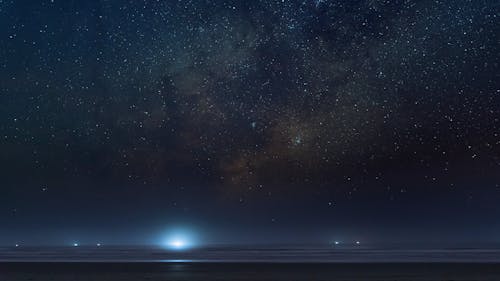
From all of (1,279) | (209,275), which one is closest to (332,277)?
(209,275)

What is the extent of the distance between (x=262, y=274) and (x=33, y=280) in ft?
51.8

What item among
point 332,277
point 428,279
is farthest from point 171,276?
point 428,279

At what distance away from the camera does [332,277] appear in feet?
134

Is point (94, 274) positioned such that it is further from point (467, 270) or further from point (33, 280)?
point (467, 270)

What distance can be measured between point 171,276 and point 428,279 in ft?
56.9

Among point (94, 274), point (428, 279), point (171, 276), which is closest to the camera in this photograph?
point (428, 279)

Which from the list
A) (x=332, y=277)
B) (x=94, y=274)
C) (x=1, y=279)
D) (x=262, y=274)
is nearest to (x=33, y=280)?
(x=1, y=279)

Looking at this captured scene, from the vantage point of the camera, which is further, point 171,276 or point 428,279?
point 171,276

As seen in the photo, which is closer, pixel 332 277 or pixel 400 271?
pixel 332 277

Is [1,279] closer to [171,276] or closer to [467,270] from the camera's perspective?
[171,276]

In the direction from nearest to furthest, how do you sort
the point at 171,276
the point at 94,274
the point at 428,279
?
the point at 428,279 → the point at 171,276 → the point at 94,274

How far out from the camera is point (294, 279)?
127 ft

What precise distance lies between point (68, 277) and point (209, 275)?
32.7ft

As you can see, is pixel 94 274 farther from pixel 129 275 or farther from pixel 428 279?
pixel 428 279
